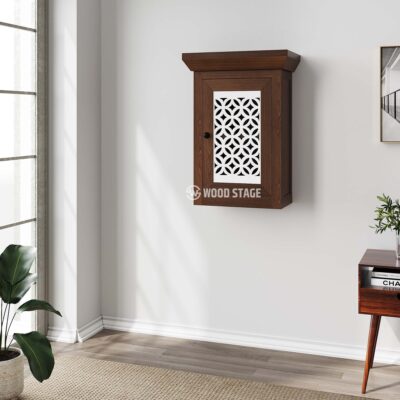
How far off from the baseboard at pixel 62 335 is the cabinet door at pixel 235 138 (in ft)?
3.96

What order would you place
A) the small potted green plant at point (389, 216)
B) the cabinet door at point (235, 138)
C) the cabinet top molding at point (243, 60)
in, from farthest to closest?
the cabinet door at point (235, 138) < the cabinet top molding at point (243, 60) < the small potted green plant at point (389, 216)

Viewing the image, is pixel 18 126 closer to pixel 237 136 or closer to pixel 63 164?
pixel 63 164

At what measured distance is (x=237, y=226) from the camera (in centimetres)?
388

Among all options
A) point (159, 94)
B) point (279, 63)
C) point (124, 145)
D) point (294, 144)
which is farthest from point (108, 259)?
point (279, 63)

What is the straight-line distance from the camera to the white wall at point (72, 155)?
388 cm

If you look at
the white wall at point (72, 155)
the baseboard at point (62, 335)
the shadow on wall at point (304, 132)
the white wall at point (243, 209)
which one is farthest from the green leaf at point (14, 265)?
the shadow on wall at point (304, 132)

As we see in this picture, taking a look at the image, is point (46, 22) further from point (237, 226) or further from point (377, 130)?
point (377, 130)

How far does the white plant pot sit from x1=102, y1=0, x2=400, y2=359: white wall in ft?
3.72

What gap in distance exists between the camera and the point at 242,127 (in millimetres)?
3539

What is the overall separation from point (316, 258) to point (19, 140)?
1.84 metres

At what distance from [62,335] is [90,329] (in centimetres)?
19

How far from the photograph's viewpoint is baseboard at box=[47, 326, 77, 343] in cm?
397

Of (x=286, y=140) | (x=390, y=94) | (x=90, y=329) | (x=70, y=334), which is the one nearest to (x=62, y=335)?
(x=70, y=334)

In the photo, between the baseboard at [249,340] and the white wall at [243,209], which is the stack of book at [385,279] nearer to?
the white wall at [243,209]
